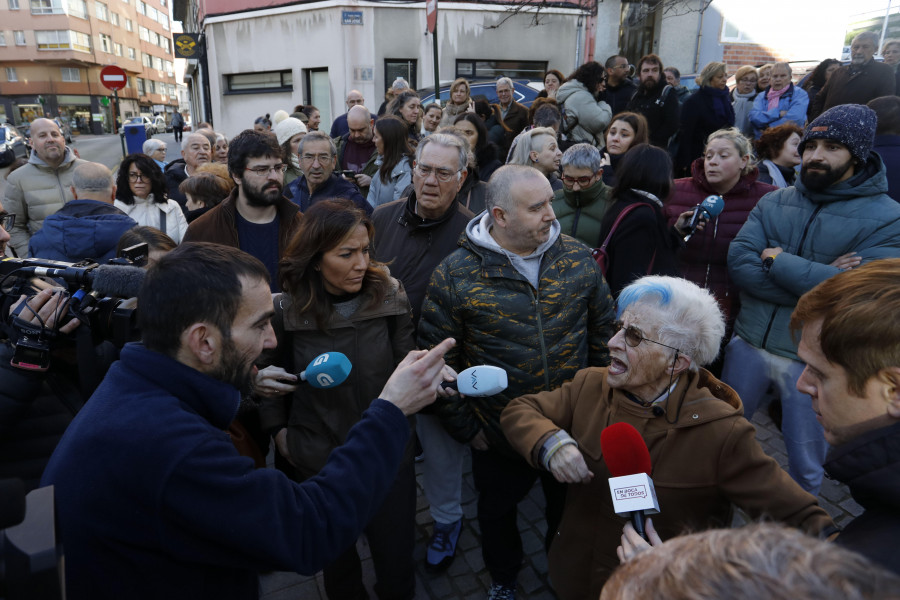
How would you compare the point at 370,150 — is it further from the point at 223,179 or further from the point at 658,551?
the point at 658,551

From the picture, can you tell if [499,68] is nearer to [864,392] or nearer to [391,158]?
[391,158]

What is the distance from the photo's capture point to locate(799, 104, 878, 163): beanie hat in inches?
111

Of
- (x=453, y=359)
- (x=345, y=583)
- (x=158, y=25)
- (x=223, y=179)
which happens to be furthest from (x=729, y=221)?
(x=158, y=25)

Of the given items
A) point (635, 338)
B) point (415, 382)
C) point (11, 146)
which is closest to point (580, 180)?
point (635, 338)

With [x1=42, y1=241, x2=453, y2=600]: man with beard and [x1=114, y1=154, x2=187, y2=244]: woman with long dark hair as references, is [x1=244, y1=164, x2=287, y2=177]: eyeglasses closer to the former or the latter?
[x1=114, y1=154, x2=187, y2=244]: woman with long dark hair

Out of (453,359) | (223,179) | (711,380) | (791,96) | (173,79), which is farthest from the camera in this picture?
(173,79)

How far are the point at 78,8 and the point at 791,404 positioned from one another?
6948 cm

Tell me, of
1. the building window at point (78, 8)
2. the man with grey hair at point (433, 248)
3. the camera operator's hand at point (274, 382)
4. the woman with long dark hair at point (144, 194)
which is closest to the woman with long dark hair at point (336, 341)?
the camera operator's hand at point (274, 382)

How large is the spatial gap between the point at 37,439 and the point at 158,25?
87.2 meters

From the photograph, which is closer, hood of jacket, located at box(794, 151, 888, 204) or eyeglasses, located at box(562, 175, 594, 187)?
hood of jacket, located at box(794, 151, 888, 204)

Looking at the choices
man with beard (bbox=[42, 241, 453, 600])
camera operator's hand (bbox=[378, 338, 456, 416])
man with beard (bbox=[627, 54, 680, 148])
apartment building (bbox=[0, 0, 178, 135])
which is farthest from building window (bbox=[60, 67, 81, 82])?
camera operator's hand (bbox=[378, 338, 456, 416])

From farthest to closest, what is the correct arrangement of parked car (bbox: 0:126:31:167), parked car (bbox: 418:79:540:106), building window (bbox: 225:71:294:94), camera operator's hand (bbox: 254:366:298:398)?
1. building window (bbox: 225:71:294:94)
2. parked car (bbox: 0:126:31:167)
3. parked car (bbox: 418:79:540:106)
4. camera operator's hand (bbox: 254:366:298:398)

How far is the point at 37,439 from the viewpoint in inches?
82.9

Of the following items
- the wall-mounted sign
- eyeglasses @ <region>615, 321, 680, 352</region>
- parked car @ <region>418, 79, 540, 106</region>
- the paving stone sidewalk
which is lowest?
the paving stone sidewalk
